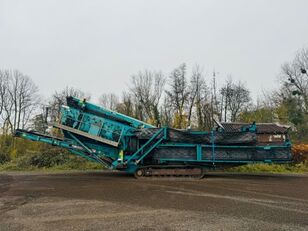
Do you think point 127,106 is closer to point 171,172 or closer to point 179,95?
point 179,95

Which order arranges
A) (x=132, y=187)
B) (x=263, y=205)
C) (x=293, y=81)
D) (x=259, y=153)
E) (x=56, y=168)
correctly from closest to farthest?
(x=263, y=205) → (x=132, y=187) → (x=259, y=153) → (x=56, y=168) → (x=293, y=81)

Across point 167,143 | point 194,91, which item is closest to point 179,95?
point 194,91

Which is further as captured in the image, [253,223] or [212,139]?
[212,139]

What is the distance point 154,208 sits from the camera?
6262mm

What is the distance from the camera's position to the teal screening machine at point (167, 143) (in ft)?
38.0

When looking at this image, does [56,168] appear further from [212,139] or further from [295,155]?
[295,155]

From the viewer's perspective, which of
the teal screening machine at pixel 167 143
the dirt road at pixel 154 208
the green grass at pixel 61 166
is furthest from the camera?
the green grass at pixel 61 166

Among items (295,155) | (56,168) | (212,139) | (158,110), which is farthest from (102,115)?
(158,110)

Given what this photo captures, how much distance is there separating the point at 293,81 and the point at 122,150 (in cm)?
2614

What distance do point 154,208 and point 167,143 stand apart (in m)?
5.58

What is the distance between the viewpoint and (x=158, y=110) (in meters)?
33.1

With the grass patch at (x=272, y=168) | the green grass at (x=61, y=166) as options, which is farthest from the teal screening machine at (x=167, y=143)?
the green grass at (x=61, y=166)

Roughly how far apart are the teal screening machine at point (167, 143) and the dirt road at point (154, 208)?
2342 mm

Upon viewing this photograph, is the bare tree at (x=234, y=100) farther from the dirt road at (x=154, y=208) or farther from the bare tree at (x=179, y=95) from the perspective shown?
the dirt road at (x=154, y=208)
